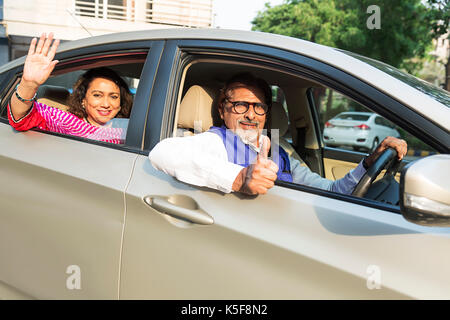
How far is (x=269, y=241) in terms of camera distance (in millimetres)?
1365

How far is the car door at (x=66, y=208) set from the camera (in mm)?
1628

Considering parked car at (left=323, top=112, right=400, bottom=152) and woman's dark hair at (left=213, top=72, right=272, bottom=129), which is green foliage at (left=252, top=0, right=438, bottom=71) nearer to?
parked car at (left=323, top=112, right=400, bottom=152)

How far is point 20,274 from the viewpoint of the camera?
1827 mm

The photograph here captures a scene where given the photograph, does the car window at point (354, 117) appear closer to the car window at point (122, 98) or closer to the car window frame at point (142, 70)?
the car window at point (122, 98)

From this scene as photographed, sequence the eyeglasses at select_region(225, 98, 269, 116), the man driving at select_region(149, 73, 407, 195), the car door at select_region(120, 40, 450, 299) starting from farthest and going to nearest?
the eyeglasses at select_region(225, 98, 269, 116), the man driving at select_region(149, 73, 407, 195), the car door at select_region(120, 40, 450, 299)

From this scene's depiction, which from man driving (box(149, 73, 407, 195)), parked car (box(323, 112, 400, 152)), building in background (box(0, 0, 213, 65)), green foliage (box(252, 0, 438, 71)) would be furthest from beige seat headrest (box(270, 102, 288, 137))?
parked car (box(323, 112, 400, 152))

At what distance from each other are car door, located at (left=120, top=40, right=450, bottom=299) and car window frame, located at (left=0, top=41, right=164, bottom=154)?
0.06 metres

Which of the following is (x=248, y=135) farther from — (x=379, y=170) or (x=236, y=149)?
(x=379, y=170)

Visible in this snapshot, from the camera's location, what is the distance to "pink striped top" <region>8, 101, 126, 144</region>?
199 cm

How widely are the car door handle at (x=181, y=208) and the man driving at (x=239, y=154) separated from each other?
92 mm

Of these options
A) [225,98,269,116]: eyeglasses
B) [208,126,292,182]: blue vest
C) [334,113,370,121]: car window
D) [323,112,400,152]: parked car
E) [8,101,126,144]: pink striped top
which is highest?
[334,113,370,121]: car window
